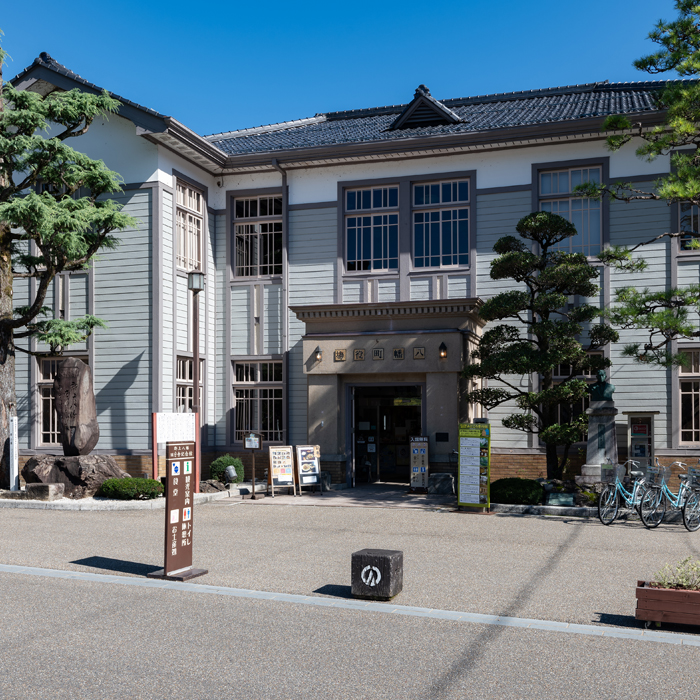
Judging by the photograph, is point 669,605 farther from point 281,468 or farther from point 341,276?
point 341,276

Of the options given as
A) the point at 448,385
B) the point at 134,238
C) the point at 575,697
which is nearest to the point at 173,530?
the point at 575,697

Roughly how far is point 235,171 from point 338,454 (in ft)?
27.4

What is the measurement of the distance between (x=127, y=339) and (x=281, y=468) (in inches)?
201

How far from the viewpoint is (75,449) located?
54.0 ft

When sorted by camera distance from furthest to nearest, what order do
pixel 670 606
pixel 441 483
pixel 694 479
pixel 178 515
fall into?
pixel 441 483 → pixel 694 479 → pixel 178 515 → pixel 670 606

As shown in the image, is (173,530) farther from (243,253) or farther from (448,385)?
(243,253)

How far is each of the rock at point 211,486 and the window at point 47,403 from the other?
4.74m

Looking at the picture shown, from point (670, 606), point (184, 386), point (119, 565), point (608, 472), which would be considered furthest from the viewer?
point (184, 386)

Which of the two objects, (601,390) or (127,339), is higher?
A: (127,339)

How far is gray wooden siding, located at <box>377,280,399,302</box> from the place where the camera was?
780 inches

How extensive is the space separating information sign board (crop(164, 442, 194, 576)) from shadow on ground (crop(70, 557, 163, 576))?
48 centimetres

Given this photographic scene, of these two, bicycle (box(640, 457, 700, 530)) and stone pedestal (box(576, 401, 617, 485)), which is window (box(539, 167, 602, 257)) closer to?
stone pedestal (box(576, 401, 617, 485))

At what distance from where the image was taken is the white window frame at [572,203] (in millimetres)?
18625

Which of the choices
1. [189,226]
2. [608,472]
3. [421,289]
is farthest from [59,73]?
[608,472]
